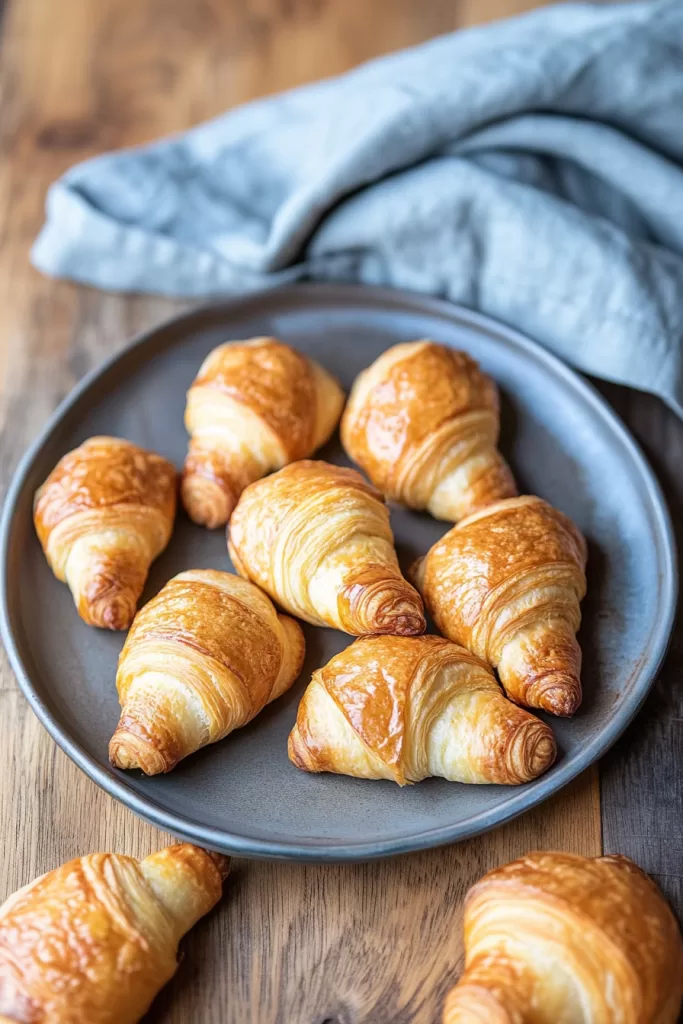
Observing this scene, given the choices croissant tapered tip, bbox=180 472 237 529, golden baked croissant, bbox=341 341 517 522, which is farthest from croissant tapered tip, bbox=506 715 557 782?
croissant tapered tip, bbox=180 472 237 529

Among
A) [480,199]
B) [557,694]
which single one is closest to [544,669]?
[557,694]

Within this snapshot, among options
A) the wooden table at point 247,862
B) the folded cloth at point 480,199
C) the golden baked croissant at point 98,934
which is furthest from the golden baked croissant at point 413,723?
the folded cloth at point 480,199

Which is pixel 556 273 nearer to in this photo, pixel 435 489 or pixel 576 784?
pixel 435 489

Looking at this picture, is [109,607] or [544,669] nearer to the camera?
[544,669]

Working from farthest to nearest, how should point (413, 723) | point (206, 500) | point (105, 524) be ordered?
1. point (206, 500)
2. point (105, 524)
3. point (413, 723)

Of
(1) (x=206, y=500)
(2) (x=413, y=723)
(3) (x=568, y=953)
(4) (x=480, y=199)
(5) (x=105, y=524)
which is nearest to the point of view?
(3) (x=568, y=953)

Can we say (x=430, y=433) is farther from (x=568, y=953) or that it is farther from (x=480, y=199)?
(x=568, y=953)

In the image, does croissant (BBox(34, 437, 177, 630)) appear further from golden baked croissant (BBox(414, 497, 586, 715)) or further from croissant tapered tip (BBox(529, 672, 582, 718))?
croissant tapered tip (BBox(529, 672, 582, 718))
